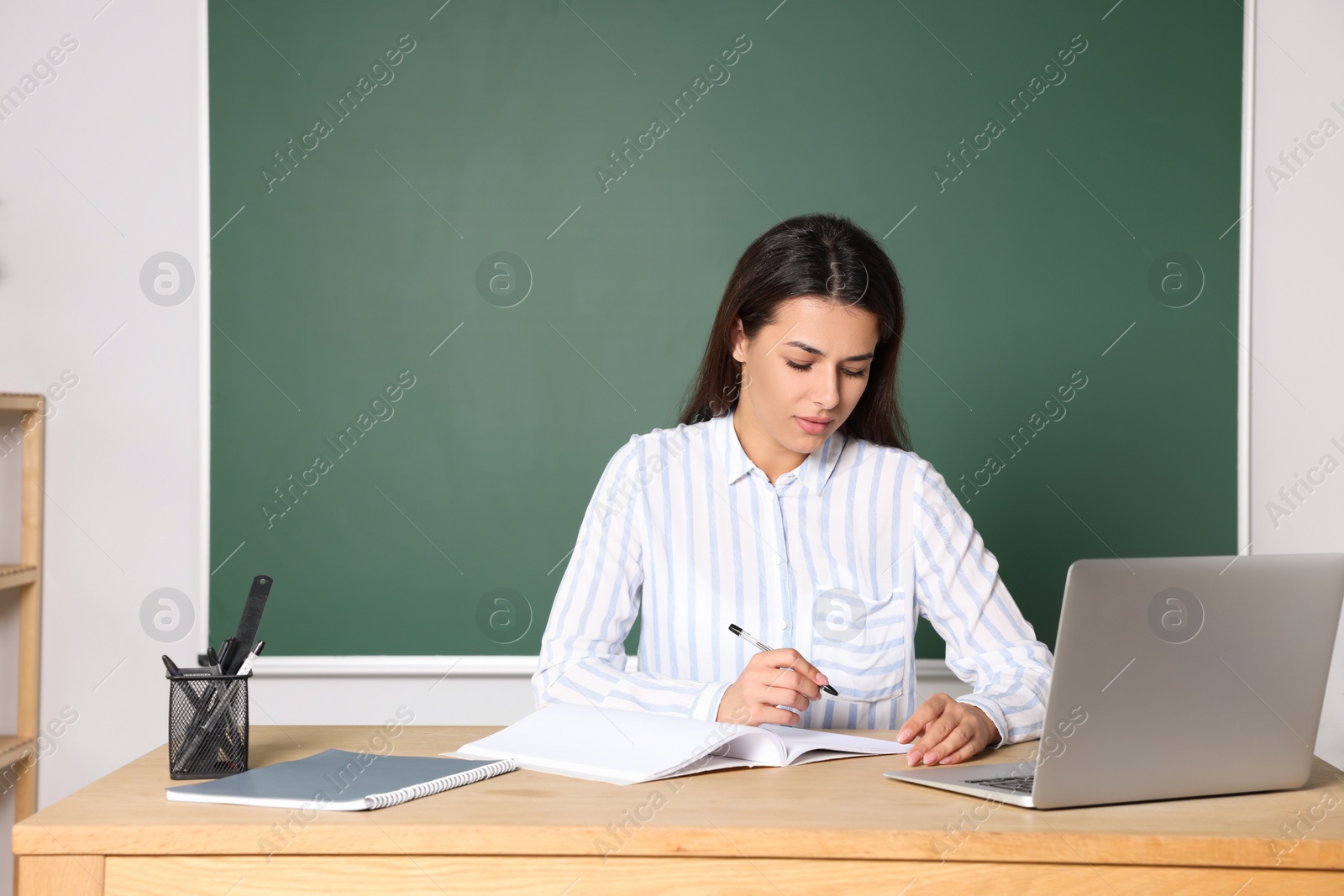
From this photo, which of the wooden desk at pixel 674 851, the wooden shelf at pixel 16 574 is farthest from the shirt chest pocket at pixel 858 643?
the wooden shelf at pixel 16 574

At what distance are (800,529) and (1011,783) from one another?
0.76m

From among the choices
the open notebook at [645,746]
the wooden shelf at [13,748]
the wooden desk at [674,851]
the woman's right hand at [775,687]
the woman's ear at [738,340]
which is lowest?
the wooden shelf at [13,748]

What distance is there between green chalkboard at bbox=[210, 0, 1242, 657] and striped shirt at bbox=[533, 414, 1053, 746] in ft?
2.40

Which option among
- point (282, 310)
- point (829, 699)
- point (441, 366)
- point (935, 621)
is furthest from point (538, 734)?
point (282, 310)

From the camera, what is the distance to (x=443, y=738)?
1306mm

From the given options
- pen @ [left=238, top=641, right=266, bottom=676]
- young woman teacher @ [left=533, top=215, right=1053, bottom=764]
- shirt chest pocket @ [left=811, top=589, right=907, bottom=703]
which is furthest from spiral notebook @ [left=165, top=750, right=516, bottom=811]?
shirt chest pocket @ [left=811, top=589, right=907, bottom=703]

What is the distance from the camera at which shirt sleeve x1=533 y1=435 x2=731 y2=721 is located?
1442mm

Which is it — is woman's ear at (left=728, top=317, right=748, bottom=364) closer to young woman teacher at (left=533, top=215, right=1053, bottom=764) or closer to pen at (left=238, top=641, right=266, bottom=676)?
young woman teacher at (left=533, top=215, right=1053, bottom=764)

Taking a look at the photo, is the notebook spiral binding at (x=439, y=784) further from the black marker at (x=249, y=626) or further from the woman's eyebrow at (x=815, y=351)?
the woman's eyebrow at (x=815, y=351)

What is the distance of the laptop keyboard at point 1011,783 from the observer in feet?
3.29

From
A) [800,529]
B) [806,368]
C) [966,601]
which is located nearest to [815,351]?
[806,368]

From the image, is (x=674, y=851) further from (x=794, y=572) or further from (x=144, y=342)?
(x=144, y=342)

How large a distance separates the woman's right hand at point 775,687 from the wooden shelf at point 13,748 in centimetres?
195

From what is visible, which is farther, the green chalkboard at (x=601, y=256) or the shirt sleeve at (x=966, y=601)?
the green chalkboard at (x=601, y=256)
